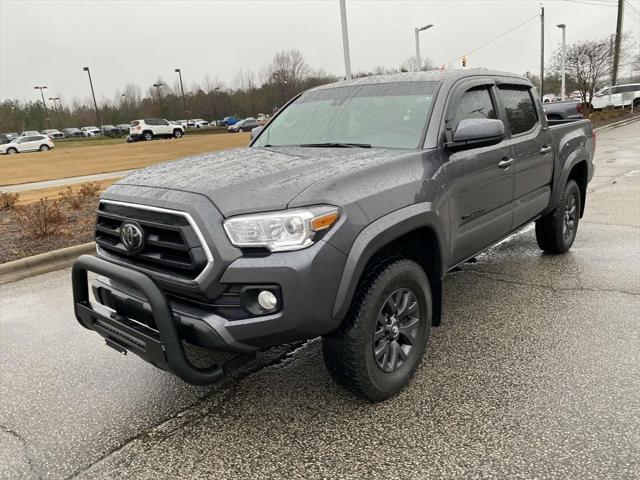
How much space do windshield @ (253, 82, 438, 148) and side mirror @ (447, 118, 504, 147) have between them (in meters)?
0.24

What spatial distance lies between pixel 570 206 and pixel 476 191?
2.54m

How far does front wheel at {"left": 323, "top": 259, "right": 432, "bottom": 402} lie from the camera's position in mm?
2723

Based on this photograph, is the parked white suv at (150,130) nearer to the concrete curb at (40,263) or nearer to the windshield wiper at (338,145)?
the concrete curb at (40,263)

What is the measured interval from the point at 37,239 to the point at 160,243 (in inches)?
217

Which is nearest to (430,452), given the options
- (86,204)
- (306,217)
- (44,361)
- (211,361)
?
(306,217)

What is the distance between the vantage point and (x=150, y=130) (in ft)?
137

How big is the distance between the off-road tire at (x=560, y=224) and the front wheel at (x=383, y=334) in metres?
2.87

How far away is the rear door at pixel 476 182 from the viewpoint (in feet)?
11.4

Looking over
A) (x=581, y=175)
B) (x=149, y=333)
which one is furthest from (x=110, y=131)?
(x=149, y=333)

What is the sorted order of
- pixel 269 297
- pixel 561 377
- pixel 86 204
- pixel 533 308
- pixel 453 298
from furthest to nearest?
pixel 86 204 → pixel 453 298 → pixel 533 308 → pixel 561 377 → pixel 269 297

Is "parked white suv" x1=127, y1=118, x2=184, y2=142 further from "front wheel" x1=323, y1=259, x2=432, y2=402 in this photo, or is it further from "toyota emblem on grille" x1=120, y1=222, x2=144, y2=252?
"front wheel" x1=323, y1=259, x2=432, y2=402

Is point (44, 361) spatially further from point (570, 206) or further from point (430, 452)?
point (570, 206)

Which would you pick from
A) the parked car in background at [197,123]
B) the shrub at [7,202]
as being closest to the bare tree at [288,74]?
the parked car in background at [197,123]

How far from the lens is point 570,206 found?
5672 millimetres
